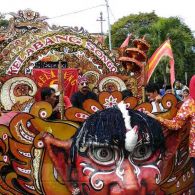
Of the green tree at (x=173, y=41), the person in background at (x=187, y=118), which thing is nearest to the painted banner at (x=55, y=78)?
the person in background at (x=187, y=118)

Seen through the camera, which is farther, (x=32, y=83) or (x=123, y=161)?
(x=32, y=83)

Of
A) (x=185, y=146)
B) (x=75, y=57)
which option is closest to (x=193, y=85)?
(x=185, y=146)

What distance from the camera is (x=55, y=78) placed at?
9.91 metres

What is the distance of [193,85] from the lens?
4160 mm

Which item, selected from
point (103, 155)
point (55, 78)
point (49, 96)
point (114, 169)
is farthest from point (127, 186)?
point (55, 78)

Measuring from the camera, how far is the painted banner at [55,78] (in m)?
9.82

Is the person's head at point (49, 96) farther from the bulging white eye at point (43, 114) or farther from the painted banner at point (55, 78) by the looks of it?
the painted banner at point (55, 78)

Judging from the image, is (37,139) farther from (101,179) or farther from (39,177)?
(101,179)

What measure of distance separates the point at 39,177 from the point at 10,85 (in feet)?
6.07

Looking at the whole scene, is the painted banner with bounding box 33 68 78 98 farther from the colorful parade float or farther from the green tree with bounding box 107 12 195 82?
the green tree with bounding box 107 12 195 82

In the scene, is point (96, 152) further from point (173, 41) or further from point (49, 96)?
point (173, 41)

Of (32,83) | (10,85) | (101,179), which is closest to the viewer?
(101,179)

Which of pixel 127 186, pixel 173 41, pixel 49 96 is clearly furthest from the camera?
pixel 173 41

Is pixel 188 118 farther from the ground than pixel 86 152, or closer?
farther from the ground
